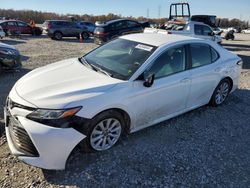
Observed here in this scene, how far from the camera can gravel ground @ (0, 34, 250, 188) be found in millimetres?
3221

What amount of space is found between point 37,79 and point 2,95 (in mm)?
2358

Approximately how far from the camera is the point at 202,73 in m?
4.82

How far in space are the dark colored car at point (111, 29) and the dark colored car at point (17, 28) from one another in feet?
31.5

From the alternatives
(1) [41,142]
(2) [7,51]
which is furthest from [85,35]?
(1) [41,142]

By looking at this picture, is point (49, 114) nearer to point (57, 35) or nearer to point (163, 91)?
point (163, 91)

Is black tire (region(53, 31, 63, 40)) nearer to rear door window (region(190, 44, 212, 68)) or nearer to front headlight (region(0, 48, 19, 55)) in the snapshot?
front headlight (region(0, 48, 19, 55))

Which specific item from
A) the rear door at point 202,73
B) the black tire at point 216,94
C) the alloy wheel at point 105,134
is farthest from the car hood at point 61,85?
the black tire at point 216,94

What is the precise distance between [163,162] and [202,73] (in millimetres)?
1983

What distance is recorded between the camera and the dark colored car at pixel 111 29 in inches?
624

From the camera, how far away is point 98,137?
11.9 ft

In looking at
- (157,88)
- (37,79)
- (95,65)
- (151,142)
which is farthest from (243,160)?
(37,79)

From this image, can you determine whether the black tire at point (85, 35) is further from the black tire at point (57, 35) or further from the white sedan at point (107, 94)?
the white sedan at point (107, 94)

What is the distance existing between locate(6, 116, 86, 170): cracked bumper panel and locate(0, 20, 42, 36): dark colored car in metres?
21.3

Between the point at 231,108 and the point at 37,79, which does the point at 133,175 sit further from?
the point at 231,108
